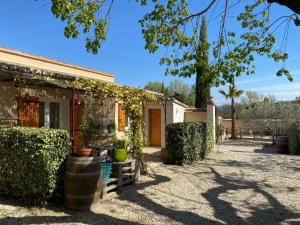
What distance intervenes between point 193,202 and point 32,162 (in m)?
3.78

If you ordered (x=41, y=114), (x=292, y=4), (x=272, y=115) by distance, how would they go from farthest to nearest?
(x=272, y=115), (x=41, y=114), (x=292, y=4)

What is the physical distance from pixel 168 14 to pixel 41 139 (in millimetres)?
5253

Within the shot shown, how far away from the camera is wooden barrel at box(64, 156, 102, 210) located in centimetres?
625

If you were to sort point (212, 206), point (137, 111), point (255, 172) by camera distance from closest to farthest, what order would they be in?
point (212, 206) → point (137, 111) → point (255, 172)

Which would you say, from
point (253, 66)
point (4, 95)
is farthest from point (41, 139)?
point (253, 66)

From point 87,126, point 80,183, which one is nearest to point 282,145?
point 87,126

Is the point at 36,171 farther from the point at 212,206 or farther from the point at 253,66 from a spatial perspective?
the point at 253,66

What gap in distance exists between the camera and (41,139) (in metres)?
6.06

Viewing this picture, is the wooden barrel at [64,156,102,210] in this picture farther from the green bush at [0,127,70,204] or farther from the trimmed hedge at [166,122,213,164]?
the trimmed hedge at [166,122,213,164]

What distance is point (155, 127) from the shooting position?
19.0m

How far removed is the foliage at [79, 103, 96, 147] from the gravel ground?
2.59 metres

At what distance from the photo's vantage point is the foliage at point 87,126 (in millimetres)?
11648

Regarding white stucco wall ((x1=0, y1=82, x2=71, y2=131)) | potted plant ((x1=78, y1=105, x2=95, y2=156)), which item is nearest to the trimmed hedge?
potted plant ((x1=78, y1=105, x2=95, y2=156))

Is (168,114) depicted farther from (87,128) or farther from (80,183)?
(80,183)
